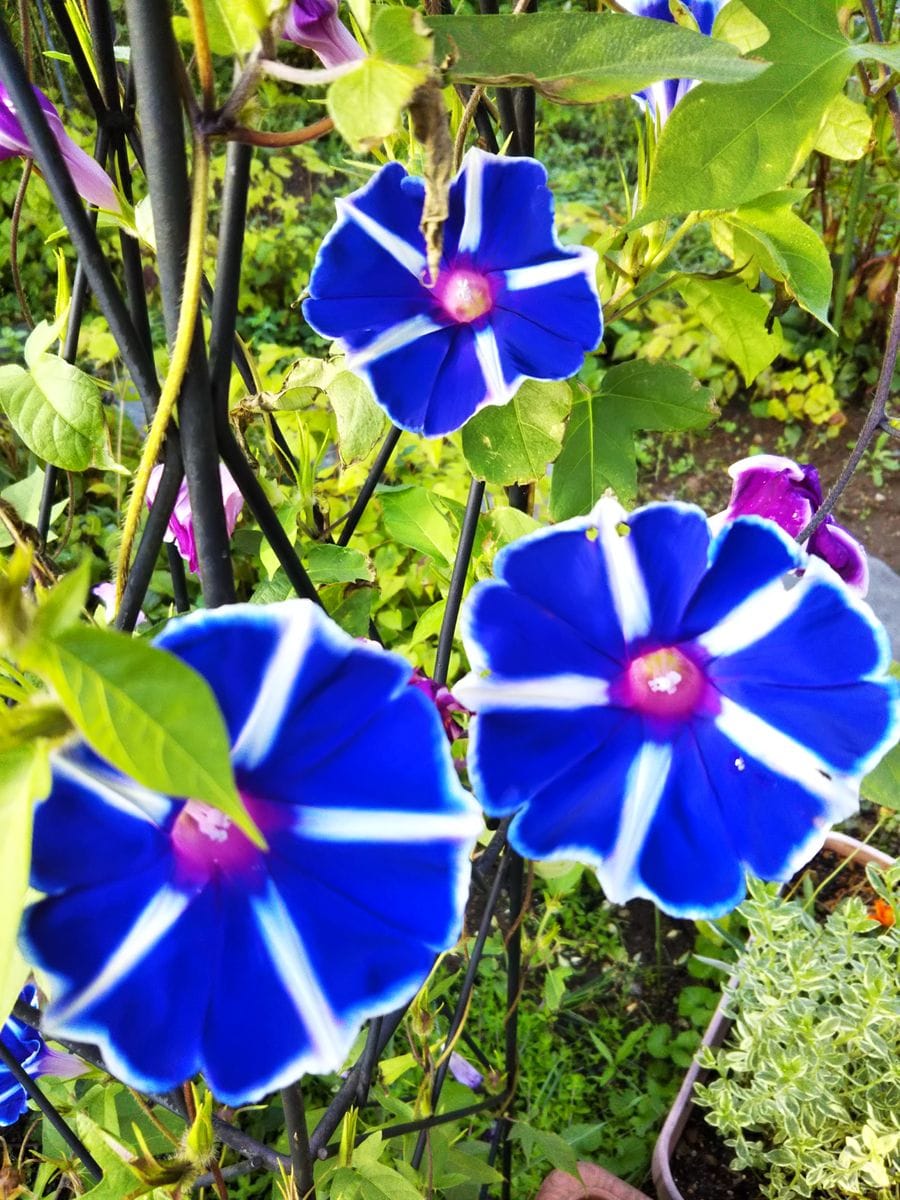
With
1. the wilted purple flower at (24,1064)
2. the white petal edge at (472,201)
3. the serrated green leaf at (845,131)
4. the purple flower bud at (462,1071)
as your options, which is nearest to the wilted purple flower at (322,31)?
the white petal edge at (472,201)

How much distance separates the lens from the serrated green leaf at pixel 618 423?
570 millimetres

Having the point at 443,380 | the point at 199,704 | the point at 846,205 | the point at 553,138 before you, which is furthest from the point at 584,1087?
the point at 553,138

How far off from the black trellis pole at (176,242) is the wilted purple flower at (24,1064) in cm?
43

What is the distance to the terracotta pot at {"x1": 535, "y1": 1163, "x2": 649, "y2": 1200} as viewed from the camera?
103cm

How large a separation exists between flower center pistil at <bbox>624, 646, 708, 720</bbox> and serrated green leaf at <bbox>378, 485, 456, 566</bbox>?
0.31 metres

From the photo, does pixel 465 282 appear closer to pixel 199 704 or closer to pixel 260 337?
pixel 199 704

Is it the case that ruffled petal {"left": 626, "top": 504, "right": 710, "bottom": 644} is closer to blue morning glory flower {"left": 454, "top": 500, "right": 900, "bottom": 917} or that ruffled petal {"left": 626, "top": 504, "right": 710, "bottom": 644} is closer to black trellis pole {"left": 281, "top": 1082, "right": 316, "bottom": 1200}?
blue morning glory flower {"left": 454, "top": 500, "right": 900, "bottom": 917}

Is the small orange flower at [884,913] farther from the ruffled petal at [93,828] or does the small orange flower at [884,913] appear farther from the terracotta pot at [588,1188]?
the ruffled petal at [93,828]

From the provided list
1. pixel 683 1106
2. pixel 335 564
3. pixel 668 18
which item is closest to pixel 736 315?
pixel 668 18

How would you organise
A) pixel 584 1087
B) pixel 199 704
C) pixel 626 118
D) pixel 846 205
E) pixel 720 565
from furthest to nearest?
pixel 626 118, pixel 846 205, pixel 584 1087, pixel 720 565, pixel 199 704

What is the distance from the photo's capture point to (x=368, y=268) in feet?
1.46

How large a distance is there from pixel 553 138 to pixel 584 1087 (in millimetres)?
2948

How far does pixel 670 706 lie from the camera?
377 millimetres

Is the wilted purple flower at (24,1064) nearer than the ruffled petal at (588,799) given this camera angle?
No
